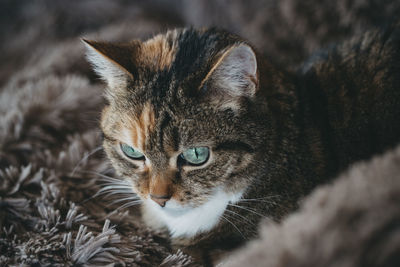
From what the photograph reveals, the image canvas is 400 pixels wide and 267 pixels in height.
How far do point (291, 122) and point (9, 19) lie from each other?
1306 mm

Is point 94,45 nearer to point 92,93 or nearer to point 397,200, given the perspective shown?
point 92,93

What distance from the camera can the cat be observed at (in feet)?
2.26

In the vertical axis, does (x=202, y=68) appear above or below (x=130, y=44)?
below

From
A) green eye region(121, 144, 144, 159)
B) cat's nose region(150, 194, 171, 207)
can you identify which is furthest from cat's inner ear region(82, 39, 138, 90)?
cat's nose region(150, 194, 171, 207)

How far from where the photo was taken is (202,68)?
70cm

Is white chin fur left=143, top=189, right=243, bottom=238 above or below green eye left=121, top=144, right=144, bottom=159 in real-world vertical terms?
below

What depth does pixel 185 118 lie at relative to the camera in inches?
26.7

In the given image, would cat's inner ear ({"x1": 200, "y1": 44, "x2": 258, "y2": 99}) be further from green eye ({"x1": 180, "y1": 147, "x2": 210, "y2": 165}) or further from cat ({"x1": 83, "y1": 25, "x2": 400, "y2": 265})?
green eye ({"x1": 180, "y1": 147, "x2": 210, "y2": 165})

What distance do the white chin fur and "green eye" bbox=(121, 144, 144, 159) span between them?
0.10 meters

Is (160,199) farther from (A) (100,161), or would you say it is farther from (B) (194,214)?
(A) (100,161)

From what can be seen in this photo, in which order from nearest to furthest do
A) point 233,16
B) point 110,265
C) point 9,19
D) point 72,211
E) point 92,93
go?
1. point 110,265
2. point 72,211
3. point 92,93
4. point 233,16
5. point 9,19

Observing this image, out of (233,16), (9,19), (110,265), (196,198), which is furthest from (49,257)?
(9,19)

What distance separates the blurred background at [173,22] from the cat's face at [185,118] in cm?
27

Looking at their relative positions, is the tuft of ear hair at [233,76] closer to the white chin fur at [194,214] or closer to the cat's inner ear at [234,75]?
the cat's inner ear at [234,75]
